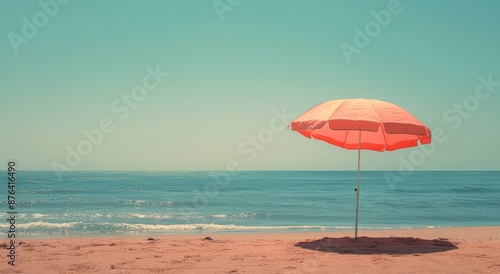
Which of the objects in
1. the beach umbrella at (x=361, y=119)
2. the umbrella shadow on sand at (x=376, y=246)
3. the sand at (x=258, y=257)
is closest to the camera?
the sand at (x=258, y=257)

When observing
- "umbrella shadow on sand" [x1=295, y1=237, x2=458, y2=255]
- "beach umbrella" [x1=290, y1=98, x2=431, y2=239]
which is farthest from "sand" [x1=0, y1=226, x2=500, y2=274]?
"beach umbrella" [x1=290, y1=98, x2=431, y2=239]

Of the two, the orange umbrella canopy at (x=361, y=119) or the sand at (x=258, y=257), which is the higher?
the orange umbrella canopy at (x=361, y=119)

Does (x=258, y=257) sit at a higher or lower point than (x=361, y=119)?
lower

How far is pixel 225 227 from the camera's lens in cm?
1608

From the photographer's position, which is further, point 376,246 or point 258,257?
point 376,246

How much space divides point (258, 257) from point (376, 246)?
2.29m

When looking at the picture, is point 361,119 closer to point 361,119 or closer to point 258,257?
point 361,119

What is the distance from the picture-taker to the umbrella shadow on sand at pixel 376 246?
739 cm

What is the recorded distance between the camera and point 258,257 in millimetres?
6879

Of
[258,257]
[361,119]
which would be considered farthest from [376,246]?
[361,119]

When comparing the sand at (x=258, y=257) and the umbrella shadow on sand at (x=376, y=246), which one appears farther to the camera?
the umbrella shadow on sand at (x=376, y=246)

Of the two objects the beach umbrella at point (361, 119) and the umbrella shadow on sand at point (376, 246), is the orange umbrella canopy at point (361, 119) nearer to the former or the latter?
the beach umbrella at point (361, 119)

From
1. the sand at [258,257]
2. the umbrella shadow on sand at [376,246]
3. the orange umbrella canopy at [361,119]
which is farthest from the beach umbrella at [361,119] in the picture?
the sand at [258,257]

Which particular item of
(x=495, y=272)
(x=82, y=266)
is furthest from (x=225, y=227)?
(x=495, y=272)
